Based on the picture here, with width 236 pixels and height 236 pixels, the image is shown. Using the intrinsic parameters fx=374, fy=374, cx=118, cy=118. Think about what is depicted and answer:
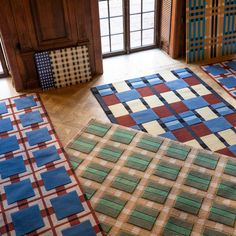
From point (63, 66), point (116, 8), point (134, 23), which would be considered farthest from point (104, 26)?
point (63, 66)

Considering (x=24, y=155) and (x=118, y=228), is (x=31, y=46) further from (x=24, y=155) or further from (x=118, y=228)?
(x=118, y=228)

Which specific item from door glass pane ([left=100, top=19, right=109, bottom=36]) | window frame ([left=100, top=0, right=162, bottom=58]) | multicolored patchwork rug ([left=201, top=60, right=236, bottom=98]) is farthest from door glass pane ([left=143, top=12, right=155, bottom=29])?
multicolored patchwork rug ([left=201, top=60, right=236, bottom=98])

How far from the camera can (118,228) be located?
3820mm

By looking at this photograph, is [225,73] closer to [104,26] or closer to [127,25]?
[127,25]

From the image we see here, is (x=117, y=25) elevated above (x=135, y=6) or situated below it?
below

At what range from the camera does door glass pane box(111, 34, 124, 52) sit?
6930 millimetres

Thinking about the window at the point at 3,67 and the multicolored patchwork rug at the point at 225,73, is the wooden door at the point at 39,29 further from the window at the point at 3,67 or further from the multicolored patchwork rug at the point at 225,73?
the multicolored patchwork rug at the point at 225,73

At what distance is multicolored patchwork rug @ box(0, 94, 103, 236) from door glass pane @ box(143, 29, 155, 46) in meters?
2.65

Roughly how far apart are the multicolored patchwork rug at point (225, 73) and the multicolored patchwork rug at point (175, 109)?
0.84 feet

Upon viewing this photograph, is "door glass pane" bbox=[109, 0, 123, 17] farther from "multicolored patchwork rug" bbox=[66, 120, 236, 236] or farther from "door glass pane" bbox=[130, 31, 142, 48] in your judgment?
"multicolored patchwork rug" bbox=[66, 120, 236, 236]

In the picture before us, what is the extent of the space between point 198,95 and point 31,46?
8.75 feet

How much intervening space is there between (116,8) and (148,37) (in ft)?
2.92

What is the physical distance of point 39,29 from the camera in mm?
5602

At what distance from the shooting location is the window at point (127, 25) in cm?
654
